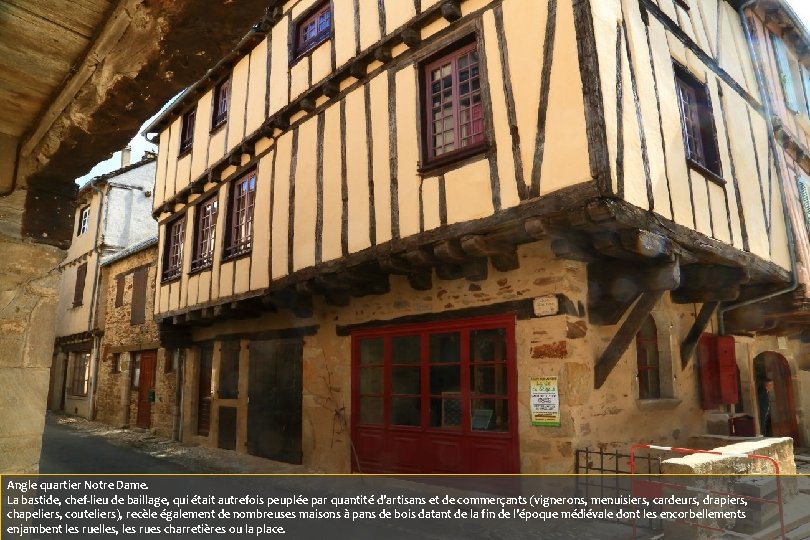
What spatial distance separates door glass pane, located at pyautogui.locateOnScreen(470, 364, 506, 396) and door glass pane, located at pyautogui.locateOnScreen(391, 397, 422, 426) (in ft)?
3.07

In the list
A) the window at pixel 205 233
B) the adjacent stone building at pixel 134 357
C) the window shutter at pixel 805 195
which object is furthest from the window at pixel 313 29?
the window shutter at pixel 805 195

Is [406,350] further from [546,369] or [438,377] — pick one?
[546,369]

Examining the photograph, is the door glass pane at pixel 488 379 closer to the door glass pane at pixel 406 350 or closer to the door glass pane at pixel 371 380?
the door glass pane at pixel 406 350

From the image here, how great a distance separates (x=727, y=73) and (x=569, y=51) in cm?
397

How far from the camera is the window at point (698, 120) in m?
6.59

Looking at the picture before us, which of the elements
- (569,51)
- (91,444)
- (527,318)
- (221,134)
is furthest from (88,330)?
(569,51)

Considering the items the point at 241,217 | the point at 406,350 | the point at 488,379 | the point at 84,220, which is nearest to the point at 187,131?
the point at 241,217

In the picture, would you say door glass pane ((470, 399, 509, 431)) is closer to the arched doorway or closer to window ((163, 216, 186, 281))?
the arched doorway

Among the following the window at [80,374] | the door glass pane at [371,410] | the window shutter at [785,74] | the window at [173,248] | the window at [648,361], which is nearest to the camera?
the window at [648,361]

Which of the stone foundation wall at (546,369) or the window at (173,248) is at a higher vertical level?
the window at (173,248)

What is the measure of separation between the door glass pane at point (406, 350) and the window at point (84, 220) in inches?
598

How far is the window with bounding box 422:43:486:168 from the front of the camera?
19.6 feet

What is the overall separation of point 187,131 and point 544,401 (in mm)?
9954

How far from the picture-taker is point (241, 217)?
31.8 ft
